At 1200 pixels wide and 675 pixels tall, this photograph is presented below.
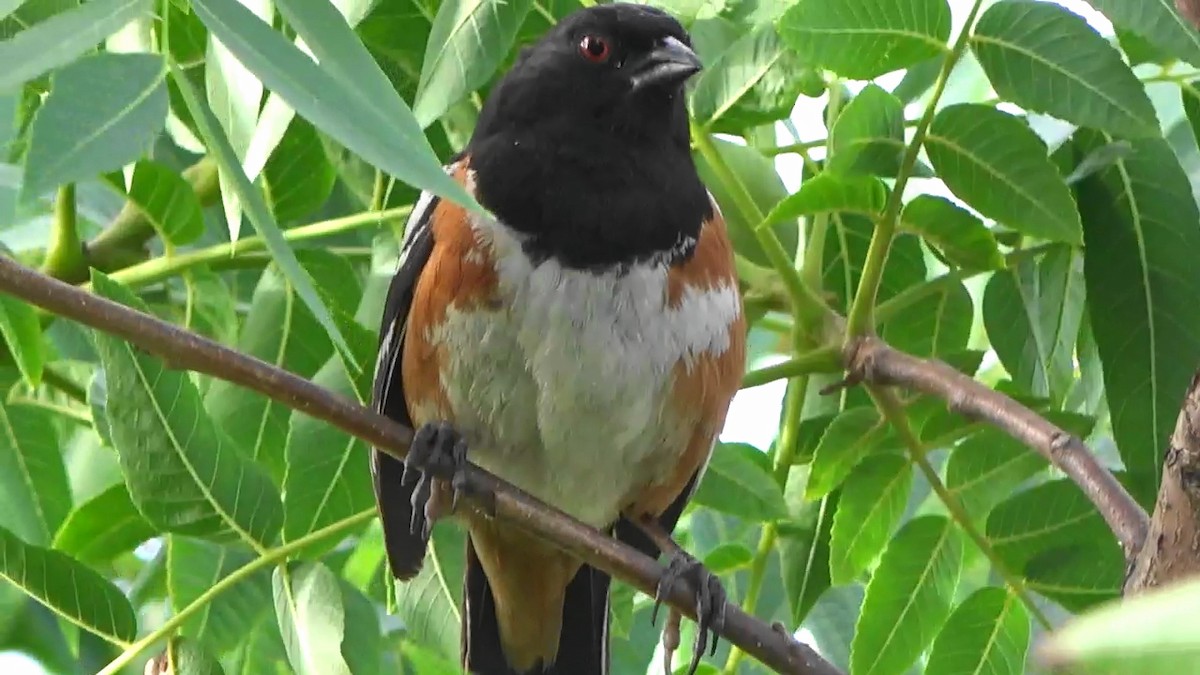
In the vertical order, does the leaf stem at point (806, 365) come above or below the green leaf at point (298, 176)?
below

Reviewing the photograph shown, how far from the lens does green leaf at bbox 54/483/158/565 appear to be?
2.16 meters

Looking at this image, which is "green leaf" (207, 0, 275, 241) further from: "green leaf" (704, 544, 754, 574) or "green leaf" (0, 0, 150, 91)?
"green leaf" (704, 544, 754, 574)

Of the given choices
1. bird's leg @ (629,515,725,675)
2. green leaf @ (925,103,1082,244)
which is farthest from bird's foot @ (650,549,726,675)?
green leaf @ (925,103,1082,244)

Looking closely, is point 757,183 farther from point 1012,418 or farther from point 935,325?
point 1012,418

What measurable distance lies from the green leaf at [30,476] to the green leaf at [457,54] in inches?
33.7

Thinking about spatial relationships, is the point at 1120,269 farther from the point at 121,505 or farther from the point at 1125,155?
the point at 121,505

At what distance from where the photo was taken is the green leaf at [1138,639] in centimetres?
49

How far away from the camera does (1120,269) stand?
202 centimetres

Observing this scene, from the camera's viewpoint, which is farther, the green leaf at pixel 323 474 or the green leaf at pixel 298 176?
the green leaf at pixel 298 176

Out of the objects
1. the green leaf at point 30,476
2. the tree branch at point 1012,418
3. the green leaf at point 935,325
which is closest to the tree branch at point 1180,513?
the tree branch at point 1012,418

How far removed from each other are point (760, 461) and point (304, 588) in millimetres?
732

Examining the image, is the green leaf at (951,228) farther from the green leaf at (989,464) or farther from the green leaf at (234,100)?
the green leaf at (234,100)

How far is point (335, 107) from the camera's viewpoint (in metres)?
1.07

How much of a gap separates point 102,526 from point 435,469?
47 centimetres
